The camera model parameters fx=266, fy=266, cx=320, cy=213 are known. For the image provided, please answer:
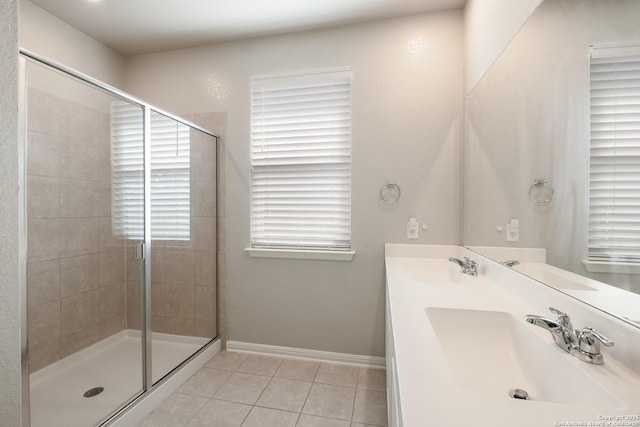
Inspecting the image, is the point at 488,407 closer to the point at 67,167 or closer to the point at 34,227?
the point at 34,227

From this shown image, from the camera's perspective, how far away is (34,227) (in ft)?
4.73

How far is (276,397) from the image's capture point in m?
1.69

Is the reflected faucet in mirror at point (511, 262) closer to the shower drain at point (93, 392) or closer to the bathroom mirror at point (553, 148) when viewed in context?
the bathroom mirror at point (553, 148)

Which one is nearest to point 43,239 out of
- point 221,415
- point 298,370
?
point 221,415

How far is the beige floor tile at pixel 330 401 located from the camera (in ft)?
5.14

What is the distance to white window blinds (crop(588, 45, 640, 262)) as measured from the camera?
63cm

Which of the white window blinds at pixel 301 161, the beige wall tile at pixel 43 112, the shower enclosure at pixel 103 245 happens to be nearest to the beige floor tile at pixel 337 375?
the white window blinds at pixel 301 161

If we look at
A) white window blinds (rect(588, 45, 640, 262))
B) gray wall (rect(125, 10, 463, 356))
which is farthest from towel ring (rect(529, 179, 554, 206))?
gray wall (rect(125, 10, 463, 356))

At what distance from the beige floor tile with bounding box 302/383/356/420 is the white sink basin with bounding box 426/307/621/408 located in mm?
1025

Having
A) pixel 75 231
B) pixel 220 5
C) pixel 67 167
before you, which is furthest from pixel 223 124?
pixel 75 231

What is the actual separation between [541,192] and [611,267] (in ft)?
1.29

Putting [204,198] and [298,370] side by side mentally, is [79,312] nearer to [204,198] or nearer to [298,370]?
[204,198]

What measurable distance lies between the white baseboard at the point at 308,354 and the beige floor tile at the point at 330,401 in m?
0.28

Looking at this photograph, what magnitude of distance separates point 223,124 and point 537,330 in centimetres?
236
